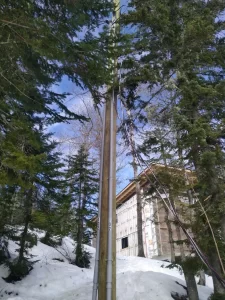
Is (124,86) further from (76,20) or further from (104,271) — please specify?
(104,271)

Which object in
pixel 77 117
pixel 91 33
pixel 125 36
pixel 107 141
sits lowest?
pixel 107 141

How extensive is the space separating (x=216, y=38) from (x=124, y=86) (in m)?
4.09

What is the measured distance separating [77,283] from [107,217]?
7.34 m

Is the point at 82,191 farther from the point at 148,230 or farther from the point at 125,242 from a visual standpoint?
the point at 125,242

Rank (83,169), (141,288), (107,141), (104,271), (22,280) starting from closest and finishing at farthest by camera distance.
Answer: (104,271) < (107,141) < (141,288) < (22,280) < (83,169)

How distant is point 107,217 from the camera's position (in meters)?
4.34

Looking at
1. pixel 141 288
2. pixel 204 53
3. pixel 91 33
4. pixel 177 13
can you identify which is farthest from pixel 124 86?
pixel 141 288

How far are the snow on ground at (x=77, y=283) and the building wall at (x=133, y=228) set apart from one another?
188 inches

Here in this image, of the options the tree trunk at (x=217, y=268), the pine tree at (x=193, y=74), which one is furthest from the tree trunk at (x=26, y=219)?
the tree trunk at (x=217, y=268)

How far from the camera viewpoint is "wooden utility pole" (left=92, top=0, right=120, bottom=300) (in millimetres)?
3826

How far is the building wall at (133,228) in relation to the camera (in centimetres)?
1822

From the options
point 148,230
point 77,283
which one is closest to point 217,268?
point 77,283

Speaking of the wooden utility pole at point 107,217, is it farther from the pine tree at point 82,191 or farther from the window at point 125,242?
the window at point 125,242

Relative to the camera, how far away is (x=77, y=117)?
7.45 metres
